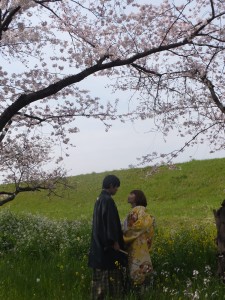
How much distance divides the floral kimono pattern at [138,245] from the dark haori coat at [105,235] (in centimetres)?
23

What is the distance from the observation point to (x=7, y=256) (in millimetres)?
10906

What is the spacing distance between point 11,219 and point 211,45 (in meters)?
12.5

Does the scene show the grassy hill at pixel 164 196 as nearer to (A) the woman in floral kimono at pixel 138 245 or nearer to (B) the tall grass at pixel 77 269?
(B) the tall grass at pixel 77 269

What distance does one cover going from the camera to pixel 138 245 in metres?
6.53

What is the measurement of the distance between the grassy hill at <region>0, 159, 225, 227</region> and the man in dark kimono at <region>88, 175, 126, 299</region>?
36.0 ft

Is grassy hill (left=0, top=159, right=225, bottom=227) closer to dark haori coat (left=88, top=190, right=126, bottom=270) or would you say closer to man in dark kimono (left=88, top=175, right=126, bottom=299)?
man in dark kimono (left=88, top=175, right=126, bottom=299)

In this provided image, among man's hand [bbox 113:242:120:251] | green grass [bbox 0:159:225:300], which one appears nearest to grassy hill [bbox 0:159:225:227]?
green grass [bbox 0:159:225:300]

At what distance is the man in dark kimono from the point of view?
6.14 m

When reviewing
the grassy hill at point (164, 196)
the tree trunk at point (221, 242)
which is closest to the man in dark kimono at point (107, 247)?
the tree trunk at point (221, 242)

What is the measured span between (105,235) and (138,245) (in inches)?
25.8

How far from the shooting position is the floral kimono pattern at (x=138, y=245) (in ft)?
21.4

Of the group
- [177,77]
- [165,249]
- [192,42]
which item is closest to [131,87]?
[177,77]

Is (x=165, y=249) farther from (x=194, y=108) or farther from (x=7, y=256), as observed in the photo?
(x=7, y=256)

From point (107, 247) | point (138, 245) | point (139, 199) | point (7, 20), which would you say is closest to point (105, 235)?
point (107, 247)
